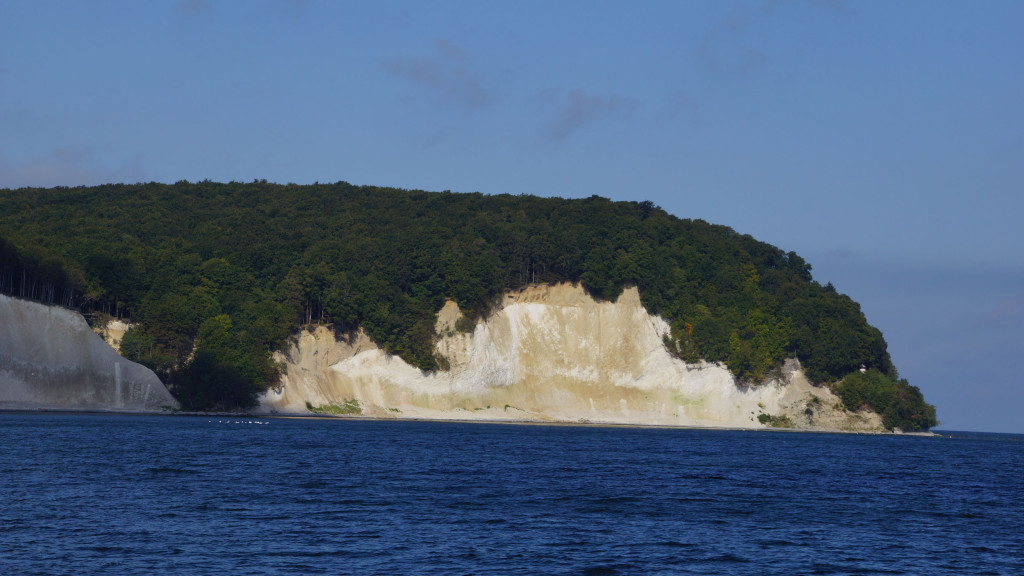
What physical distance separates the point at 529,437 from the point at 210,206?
8548cm

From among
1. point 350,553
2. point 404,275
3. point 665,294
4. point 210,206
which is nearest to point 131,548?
point 350,553

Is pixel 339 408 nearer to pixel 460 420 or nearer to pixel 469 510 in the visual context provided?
pixel 460 420

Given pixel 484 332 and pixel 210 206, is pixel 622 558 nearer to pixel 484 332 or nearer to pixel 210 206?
pixel 484 332

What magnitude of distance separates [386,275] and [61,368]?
3837 centimetres

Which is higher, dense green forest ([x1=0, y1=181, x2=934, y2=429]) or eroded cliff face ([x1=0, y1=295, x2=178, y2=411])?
dense green forest ([x1=0, y1=181, x2=934, y2=429])

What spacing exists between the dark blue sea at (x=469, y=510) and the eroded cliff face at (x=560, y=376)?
4439cm

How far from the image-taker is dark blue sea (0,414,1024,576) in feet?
93.7

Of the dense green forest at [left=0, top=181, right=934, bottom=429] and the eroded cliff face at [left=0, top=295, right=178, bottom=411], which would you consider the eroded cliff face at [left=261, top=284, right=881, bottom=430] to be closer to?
Result: the dense green forest at [left=0, top=181, right=934, bottom=429]

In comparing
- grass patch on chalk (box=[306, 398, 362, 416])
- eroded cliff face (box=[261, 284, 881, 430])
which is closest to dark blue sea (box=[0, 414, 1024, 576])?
grass patch on chalk (box=[306, 398, 362, 416])

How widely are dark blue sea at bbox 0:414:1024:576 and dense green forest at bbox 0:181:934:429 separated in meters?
36.5

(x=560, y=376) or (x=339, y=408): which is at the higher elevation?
(x=560, y=376)

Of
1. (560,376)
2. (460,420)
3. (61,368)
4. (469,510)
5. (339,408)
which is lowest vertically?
(469,510)

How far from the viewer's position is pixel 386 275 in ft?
398

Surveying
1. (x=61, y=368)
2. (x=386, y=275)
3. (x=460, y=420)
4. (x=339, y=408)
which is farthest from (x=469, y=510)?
(x=386, y=275)
